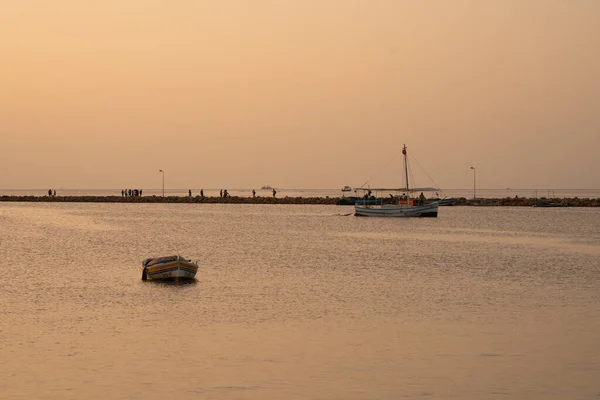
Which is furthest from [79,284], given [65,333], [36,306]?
[65,333]

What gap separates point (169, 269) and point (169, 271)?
88 mm

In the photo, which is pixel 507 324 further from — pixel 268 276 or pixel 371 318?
pixel 268 276

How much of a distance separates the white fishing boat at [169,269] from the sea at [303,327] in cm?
48

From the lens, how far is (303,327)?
83.0 ft

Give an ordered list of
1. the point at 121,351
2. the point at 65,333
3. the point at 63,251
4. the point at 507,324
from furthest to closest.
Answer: the point at 63,251
the point at 507,324
the point at 65,333
the point at 121,351

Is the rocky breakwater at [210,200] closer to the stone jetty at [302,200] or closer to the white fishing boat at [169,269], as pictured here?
the stone jetty at [302,200]

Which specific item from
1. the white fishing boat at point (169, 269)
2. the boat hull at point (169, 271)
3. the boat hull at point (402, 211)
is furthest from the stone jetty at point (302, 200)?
the boat hull at point (169, 271)

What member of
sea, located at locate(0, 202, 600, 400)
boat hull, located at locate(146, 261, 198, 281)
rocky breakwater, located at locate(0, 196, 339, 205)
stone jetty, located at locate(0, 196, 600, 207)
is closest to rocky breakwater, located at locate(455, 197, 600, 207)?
stone jetty, located at locate(0, 196, 600, 207)

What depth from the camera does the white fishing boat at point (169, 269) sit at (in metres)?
37.5

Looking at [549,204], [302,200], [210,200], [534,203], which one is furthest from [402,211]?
[210,200]

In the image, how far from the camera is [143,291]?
3412cm

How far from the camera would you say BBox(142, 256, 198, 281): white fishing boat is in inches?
1475

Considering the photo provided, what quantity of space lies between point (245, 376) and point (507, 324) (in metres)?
10.1

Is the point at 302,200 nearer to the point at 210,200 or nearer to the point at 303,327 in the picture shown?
the point at 210,200
